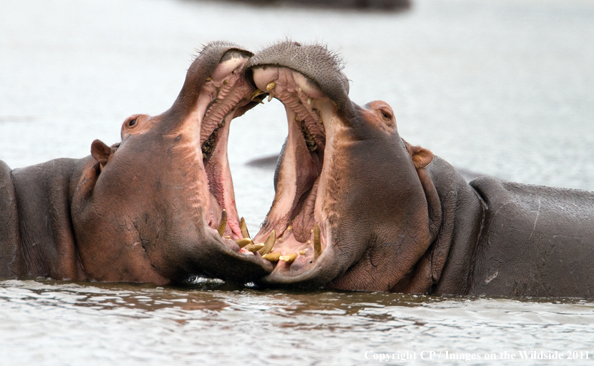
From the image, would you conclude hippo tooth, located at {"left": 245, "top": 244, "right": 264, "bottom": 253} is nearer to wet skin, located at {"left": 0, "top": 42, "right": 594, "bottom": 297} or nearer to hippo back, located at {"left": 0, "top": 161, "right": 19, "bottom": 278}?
wet skin, located at {"left": 0, "top": 42, "right": 594, "bottom": 297}

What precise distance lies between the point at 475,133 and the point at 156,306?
411 inches

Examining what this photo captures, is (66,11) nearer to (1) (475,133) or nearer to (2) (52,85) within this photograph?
(2) (52,85)

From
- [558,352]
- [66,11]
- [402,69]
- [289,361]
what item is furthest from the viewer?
[66,11]

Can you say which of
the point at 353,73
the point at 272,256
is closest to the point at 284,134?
the point at 353,73

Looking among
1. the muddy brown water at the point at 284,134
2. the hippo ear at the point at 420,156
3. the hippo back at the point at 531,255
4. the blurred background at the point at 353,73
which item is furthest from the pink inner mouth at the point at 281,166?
the blurred background at the point at 353,73

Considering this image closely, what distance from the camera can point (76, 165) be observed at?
19.2 ft

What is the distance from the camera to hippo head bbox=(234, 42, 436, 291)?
5488 mm

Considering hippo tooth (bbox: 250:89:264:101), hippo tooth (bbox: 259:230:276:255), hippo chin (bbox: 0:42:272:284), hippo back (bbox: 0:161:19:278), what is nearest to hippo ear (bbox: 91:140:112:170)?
hippo chin (bbox: 0:42:272:284)

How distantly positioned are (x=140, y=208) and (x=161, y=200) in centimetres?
14

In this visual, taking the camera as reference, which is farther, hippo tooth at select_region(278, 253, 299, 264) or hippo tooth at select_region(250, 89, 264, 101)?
hippo tooth at select_region(250, 89, 264, 101)

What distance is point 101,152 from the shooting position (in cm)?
564

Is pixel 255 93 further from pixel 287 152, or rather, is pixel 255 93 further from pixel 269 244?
pixel 269 244

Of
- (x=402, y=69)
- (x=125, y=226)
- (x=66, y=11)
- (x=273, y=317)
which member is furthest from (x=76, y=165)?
(x=66, y=11)

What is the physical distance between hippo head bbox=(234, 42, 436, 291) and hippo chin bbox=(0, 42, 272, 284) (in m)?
0.25
